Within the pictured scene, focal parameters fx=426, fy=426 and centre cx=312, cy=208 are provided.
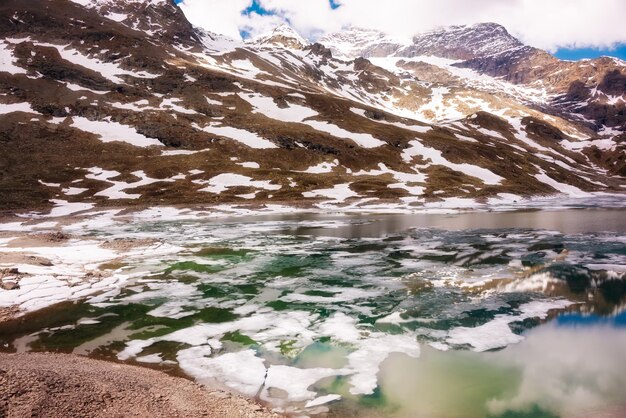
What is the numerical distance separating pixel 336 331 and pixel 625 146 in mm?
217011

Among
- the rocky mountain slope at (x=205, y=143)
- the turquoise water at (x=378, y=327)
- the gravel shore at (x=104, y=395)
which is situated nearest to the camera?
the gravel shore at (x=104, y=395)

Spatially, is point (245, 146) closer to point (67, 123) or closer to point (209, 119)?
point (209, 119)

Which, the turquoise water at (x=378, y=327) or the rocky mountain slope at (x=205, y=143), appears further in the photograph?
the rocky mountain slope at (x=205, y=143)

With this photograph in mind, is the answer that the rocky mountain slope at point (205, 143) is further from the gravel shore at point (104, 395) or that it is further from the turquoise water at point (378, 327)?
the gravel shore at point (104, 395)

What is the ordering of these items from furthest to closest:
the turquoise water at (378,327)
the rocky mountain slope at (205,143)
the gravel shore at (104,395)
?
the rocky mountain slope at (205,143), the turquoise water at (378,327), the gravel shore at (104,395)

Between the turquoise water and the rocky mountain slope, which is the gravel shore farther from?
the rocky mountain slope

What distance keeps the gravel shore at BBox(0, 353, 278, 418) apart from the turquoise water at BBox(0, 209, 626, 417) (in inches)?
44.2

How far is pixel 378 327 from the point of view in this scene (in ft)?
62.8

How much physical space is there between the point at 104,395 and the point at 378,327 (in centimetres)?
1141

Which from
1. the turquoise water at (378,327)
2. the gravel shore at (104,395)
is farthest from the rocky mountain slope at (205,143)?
the gravel shore at (104,395)

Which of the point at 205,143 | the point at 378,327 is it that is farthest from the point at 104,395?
the point at 205,143

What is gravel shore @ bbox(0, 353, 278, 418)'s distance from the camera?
10.6 meters

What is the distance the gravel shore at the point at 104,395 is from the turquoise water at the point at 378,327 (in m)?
1.12

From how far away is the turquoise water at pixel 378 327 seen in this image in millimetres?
12984
